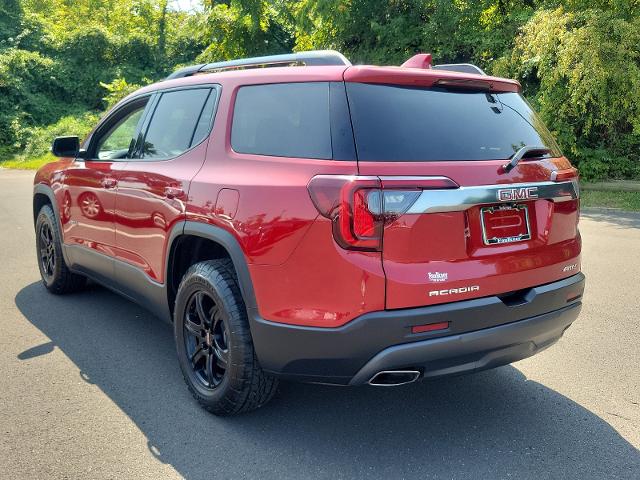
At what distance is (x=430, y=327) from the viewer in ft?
8.36

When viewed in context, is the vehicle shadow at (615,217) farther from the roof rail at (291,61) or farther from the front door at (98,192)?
the front door at (98,192)

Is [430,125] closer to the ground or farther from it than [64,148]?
farther from it

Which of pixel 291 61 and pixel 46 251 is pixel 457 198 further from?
pixel 46 251

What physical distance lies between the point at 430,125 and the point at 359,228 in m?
0.65

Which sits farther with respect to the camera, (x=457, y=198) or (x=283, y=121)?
(x=283, y=121)

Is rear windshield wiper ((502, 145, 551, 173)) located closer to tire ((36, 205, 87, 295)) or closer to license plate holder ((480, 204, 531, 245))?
license plate holder ((480, 204, 531, 245))

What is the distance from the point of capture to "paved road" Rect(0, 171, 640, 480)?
8.88 ft

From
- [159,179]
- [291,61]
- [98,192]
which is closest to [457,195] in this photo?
[291,61]

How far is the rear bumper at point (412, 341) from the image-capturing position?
251cm

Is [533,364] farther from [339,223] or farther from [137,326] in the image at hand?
[137,326]

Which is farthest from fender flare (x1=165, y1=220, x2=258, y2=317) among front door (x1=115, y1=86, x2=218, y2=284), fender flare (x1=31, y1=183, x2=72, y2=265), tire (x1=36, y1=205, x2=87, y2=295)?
tire (x1=36, y1=205, x2=87, y2=295)

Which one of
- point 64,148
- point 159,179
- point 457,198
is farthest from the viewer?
point 64,148

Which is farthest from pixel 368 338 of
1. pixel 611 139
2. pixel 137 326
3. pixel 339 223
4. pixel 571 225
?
pixel 611 139

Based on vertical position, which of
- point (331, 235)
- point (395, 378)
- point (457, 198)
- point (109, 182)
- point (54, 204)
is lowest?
point (395, 378)
